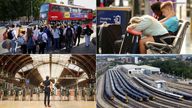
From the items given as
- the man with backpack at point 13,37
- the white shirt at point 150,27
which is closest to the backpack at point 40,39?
the man with backpack at point 13,37

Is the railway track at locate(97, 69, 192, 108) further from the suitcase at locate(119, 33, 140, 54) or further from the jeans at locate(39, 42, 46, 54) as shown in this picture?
the jeans at locate(39, 42, 46, 54)

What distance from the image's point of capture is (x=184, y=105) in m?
5.34

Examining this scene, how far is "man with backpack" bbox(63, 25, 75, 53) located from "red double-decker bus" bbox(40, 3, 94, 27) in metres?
0.10

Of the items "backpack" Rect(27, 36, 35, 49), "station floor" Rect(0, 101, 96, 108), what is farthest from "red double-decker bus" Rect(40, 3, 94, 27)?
"station floor" Rect(0, 101, 96, 108)

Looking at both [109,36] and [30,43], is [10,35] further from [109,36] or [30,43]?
[109,36]

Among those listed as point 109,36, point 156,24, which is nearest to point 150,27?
point 156,24

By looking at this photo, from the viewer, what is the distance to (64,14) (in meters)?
5.49

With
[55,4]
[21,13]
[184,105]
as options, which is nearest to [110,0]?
[55,4]

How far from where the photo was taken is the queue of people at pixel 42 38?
5598mm

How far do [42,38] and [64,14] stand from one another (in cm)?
42

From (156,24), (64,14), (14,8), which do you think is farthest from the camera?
(14,8)

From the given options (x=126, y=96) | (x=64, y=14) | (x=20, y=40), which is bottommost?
(x=126, y=96)

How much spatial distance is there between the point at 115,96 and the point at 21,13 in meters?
1.53

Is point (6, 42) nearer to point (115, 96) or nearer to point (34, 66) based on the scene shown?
point (34, 66)
